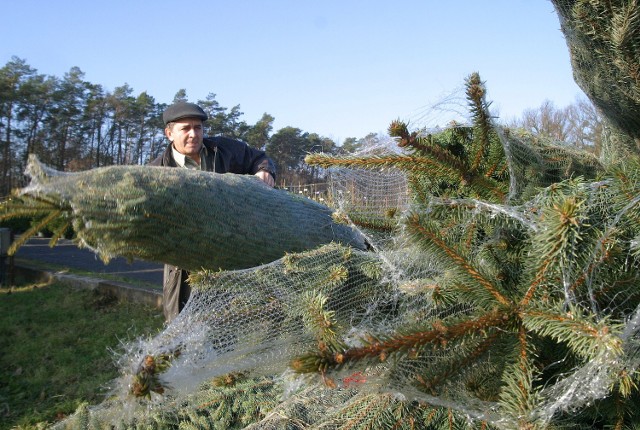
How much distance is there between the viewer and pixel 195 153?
104 inches

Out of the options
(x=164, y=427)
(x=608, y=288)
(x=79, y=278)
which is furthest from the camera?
(x=79, y=278)

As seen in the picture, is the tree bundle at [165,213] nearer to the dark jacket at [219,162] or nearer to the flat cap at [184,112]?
the dark jacket at [219,162]

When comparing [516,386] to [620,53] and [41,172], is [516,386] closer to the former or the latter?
[620,53]

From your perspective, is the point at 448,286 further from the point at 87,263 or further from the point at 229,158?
the point at 87,263

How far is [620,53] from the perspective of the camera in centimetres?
117

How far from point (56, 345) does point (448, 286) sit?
689 cm

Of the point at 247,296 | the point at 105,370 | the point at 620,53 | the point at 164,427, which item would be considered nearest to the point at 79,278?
the point at 105,370

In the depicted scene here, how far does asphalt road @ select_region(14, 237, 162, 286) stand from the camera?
11.3 meters

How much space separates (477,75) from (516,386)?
0.72 meters

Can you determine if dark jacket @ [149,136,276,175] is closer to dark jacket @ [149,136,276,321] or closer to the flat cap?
dark jacket @ [149,136,276,321]

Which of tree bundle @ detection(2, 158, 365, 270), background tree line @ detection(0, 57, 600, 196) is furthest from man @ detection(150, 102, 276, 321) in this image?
background tree line @ detection(0, 57, 600, 196)

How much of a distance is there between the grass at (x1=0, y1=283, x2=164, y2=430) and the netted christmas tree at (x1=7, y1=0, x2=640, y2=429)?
2.63 m

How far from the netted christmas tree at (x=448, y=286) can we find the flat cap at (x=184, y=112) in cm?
130

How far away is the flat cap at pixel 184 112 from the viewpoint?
2633mm
